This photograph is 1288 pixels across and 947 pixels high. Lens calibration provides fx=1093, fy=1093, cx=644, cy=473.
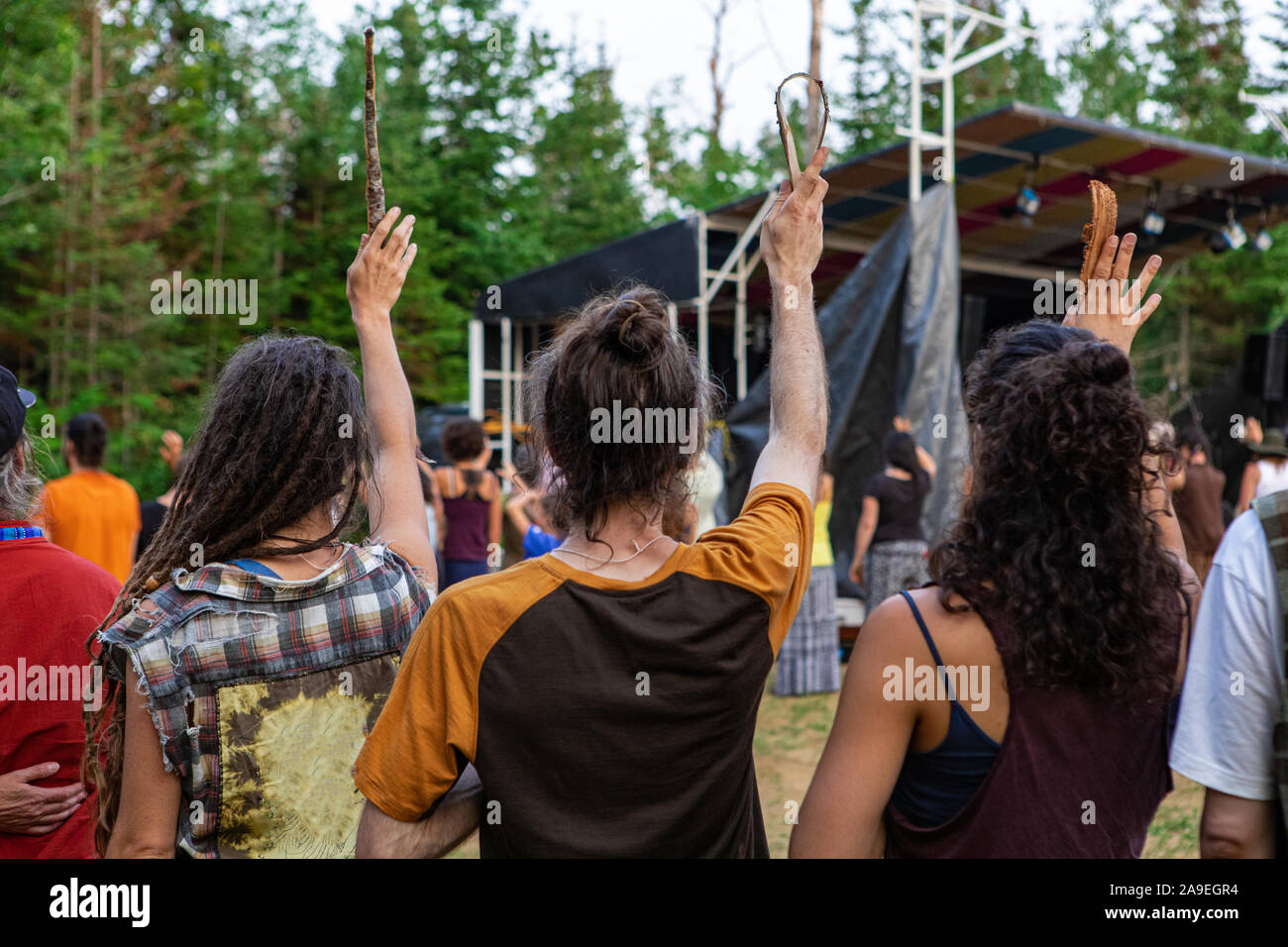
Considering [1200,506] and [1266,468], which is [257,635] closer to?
[1200,506]

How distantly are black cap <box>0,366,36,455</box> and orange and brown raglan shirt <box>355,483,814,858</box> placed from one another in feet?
3.49

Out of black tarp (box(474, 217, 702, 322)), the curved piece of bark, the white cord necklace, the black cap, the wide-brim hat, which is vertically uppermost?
black tarp (box(474, 217, 702, 322))

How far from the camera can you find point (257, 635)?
1.53 m

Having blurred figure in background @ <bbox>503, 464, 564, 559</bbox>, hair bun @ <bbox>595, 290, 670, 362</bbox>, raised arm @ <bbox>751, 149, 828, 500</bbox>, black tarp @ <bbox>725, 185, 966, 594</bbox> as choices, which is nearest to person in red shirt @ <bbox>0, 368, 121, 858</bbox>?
blurred figure in background @ <bbox>503, 464, 564, 559</bbox>

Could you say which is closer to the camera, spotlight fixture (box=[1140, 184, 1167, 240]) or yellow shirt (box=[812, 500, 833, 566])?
yellow shirt (box=[812, 500, 833, 566])

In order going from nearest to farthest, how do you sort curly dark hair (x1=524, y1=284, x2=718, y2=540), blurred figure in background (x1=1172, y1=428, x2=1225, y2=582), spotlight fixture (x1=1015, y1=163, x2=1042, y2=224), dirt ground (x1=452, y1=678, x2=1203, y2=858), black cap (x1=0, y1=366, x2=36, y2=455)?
curly dark hair (x1=524, y1=284, x2=718, y2=540), black cap (x1=0, y1=366, x2=36, y2=455), dirt ground (x1=452, y1=678, x2=1203, y2=858), blurred figure in background (x1=1172, y1=428, x2=1225, y2=582), spotlight fixture (x1=1015, y1=163, x2=1042, y2=224)

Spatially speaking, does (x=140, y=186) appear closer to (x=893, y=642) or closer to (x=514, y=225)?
(x=514, y=225)

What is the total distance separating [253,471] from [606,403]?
539 mm

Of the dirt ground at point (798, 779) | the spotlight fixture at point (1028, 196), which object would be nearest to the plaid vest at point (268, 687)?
the dirt ground at point (798, 779)

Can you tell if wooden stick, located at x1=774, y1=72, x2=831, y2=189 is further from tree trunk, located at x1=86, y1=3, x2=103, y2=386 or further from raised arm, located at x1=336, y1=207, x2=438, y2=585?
tree trunk, located at x1=86, y1=3, x2=103, y2=386

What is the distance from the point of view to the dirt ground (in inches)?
172

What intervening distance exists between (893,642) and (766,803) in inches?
147

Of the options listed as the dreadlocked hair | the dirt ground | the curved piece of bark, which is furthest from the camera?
the dirt ground
